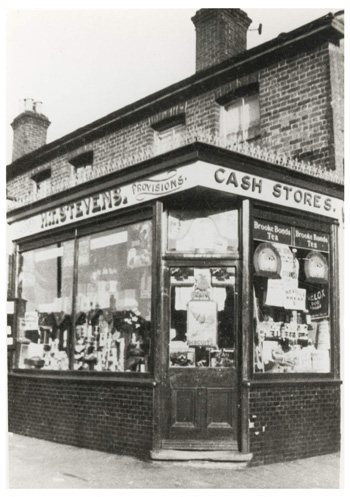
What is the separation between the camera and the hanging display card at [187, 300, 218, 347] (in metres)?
7.87

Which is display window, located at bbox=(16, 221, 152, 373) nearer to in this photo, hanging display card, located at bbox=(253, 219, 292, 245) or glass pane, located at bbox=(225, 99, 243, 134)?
hanging display card, located at bbox=(253, 219, 292, 245)

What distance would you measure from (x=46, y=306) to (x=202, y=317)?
3.56 meters

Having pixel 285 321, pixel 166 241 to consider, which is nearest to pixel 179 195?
pixel 166 241

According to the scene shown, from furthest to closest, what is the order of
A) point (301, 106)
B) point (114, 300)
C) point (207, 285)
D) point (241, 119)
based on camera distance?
Answer: point (241, 119)
point (301, 106)
point (114, 300)
point (207, 285)

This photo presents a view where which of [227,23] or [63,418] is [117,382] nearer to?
[63,418]

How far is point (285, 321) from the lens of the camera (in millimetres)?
8516

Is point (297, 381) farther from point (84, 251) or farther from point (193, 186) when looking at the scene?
point (84, 251)

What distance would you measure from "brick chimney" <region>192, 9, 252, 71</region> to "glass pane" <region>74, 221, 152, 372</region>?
4.88 metres

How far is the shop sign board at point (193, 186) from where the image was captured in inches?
300

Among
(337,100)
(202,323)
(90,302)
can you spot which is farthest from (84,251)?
(337,100)

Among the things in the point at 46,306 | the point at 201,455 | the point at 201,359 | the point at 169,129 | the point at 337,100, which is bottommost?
the point at 201,455

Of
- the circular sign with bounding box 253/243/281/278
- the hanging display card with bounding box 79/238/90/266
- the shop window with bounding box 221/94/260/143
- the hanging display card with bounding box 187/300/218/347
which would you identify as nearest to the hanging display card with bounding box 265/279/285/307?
the circular sign with bounding box 253/243/281/278

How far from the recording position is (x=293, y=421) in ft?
26.7

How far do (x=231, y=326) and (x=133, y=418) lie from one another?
1808 mm
